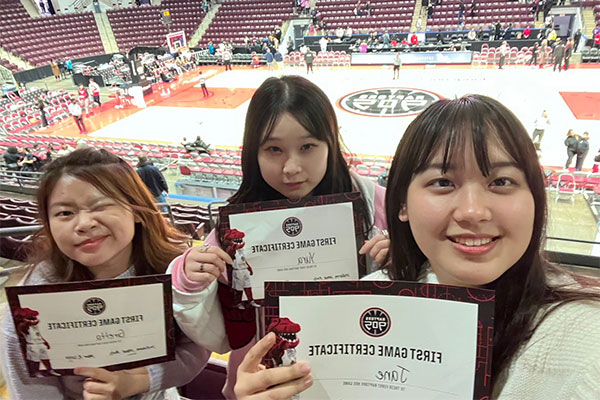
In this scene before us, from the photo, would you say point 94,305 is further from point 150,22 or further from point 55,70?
point 150,22

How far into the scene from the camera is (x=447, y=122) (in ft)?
2.82

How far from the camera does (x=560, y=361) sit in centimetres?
74

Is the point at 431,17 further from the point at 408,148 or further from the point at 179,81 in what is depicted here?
the point at 408,148

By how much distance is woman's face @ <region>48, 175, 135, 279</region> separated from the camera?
122cm

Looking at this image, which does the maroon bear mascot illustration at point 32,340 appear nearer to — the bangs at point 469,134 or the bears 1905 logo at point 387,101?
the bangs at point 469,134

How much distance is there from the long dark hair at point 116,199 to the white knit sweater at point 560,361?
3.47 feet

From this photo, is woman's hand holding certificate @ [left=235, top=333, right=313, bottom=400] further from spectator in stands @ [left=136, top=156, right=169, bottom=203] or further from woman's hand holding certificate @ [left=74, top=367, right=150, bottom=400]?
spectator in stands @ [left=136, top=156, right=169, bottom=203]

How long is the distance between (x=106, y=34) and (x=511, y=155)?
26.5 metres

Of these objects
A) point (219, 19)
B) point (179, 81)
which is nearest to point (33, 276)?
point (179, 81)

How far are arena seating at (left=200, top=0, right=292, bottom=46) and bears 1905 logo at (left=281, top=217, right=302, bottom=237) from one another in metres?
22.4

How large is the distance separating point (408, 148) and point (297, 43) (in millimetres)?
21505

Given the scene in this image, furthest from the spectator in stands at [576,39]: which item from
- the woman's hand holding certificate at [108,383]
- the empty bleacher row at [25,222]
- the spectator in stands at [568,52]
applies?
the woman's hand holding certificate at [108,383]
